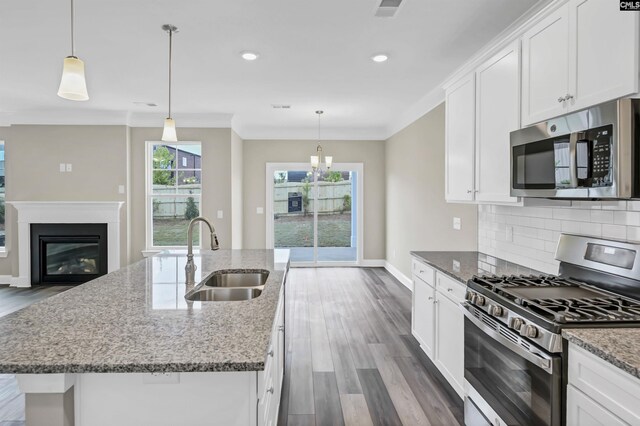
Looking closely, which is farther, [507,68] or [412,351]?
[412,351]

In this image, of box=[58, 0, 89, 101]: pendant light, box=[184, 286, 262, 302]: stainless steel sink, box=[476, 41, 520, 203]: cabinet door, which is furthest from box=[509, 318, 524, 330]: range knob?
box=[58, 0, 89, 101]: pendant light

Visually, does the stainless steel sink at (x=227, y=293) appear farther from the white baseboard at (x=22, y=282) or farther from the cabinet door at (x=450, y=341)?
the white baseboard at (x=22, y=282)

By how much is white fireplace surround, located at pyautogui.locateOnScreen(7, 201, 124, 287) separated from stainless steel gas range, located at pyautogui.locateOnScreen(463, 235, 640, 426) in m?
5.36

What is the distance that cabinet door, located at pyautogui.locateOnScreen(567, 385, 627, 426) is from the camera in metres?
1.27

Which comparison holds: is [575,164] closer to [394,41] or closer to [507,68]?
[507,68]

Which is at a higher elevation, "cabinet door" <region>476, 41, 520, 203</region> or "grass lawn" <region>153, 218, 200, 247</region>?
"cabinet door" <region>476, 41, 520, 203</region>

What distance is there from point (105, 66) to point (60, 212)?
10.1 feet

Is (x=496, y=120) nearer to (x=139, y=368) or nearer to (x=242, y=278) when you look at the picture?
(x=242, y=278)

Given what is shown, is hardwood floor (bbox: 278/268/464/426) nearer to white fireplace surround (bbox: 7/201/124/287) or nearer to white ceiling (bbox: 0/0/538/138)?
white ceiling (bbox: 0/0/538/138)

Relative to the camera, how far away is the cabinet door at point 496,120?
2.44 m

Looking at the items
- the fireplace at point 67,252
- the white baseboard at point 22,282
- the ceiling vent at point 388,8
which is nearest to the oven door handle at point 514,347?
the ceiling vent at point 388,8

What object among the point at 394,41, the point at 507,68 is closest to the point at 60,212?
the point at 394,41

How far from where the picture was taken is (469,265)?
9.31ft

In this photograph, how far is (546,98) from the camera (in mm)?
2133
